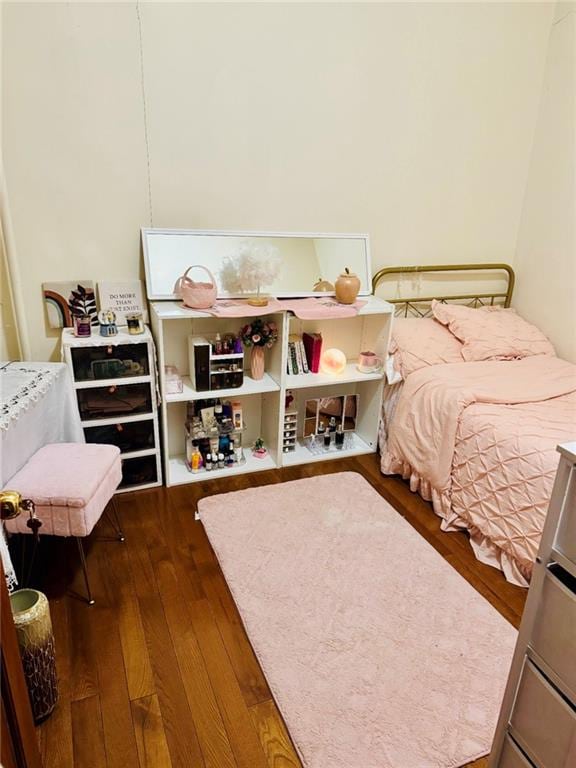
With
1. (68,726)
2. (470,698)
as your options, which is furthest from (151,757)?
(470,698)

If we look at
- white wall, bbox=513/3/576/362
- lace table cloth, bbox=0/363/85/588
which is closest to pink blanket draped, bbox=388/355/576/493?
white wall, bbox=513/3/576/362

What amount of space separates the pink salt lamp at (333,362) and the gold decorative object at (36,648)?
1857 mm

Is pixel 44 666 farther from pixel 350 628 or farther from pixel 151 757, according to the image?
pixel 350 628

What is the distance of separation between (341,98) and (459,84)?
2.45 feet

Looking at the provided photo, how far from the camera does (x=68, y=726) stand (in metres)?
1.42

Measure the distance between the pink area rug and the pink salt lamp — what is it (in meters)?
0.74

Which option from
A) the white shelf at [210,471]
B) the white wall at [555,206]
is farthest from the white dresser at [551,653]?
the white wall at [555,206]

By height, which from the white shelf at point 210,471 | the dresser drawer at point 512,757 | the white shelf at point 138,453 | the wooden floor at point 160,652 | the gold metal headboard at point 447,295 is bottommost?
the wooden floor at point 160,652

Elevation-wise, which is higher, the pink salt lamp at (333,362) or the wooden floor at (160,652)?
the pink salt lamp at (333,362)

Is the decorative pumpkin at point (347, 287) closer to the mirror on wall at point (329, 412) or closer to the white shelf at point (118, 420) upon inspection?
the mirror on wall at point (329, 412)

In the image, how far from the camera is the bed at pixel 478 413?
2004 millimetres

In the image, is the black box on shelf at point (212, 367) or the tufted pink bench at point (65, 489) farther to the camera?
the black box on shelf at point (212, 367)

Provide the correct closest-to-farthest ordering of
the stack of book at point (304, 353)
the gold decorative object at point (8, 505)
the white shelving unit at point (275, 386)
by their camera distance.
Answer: the gold decorative object at point (8, 505) → the white shelving unit at point (275, 386) → the stack of book at point (304, 353)

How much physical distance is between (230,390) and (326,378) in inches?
22.1
